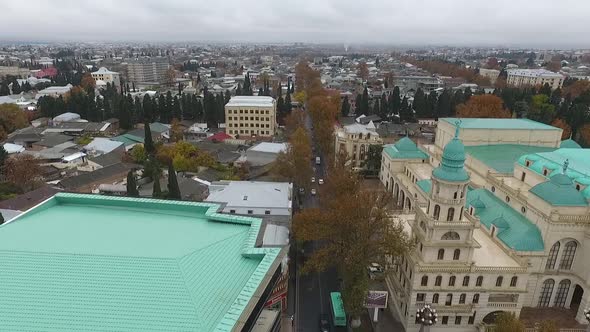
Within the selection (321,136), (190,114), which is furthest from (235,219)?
(190,114)

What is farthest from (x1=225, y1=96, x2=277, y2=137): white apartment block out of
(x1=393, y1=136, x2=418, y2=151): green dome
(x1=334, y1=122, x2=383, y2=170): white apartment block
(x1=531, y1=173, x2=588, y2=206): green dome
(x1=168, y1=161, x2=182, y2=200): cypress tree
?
(x1=531, y1=173, x2=588, y2=206): green dome

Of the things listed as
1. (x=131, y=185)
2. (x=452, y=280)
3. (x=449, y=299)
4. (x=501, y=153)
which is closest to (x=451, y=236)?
(x=452, y=280)

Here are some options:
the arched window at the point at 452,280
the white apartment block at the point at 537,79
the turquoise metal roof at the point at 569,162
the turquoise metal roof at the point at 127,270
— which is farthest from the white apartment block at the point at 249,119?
the white apartment block at the point at 537,79

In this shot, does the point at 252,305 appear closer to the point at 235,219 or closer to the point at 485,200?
the point at 235,219

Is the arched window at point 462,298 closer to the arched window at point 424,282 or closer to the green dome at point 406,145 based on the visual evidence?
the arched window at point 424,282

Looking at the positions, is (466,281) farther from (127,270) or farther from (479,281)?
(127,270)

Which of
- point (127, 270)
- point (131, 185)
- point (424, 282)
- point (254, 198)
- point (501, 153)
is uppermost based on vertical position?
point (127, 270)

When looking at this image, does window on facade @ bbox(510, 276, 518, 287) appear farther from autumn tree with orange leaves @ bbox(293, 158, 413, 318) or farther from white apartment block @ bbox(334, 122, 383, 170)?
white apartment block @ bbox(334, 122, 383, 170)
